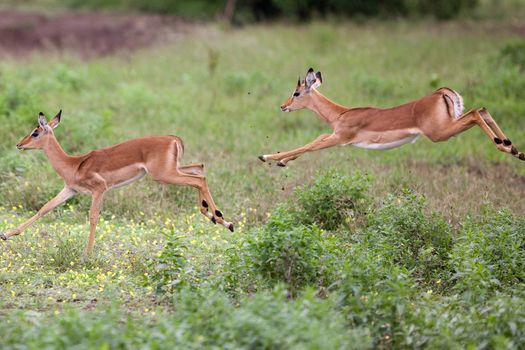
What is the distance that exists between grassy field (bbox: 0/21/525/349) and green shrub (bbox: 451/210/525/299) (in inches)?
0.8

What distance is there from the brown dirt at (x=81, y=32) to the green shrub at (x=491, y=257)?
1305 cm

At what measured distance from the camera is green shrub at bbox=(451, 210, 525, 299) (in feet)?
23.1

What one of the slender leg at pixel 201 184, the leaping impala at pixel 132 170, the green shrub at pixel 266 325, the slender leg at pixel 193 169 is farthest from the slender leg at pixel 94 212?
the green shrub at pixel 266 325

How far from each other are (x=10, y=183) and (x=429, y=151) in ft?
18.0

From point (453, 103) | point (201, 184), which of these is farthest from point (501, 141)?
point (201, 184)

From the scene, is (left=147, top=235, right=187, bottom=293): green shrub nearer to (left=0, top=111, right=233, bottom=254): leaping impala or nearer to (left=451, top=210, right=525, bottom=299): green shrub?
(left=0, top=111, right=233, bottom=254): leaping impala

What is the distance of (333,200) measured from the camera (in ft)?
30.6

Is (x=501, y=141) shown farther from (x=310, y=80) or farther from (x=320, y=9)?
(x=320, y=9)

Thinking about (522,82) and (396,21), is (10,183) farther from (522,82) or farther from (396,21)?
(396,21)

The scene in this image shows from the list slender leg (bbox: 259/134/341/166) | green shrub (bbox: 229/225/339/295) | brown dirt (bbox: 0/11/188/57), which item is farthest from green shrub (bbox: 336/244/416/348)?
brown dirt (bbox: 0/11/188/57)

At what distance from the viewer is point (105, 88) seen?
52.9 ft

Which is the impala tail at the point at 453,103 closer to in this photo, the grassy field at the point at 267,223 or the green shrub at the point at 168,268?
the grassy field at the point at 267,223

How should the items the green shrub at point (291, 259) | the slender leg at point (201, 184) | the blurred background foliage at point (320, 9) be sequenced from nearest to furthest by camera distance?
the green shrub at point (291, 259) < the slender leg at point (201, 184) < the blurred background foliage at point (320, 9)

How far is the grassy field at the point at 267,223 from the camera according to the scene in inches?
247
